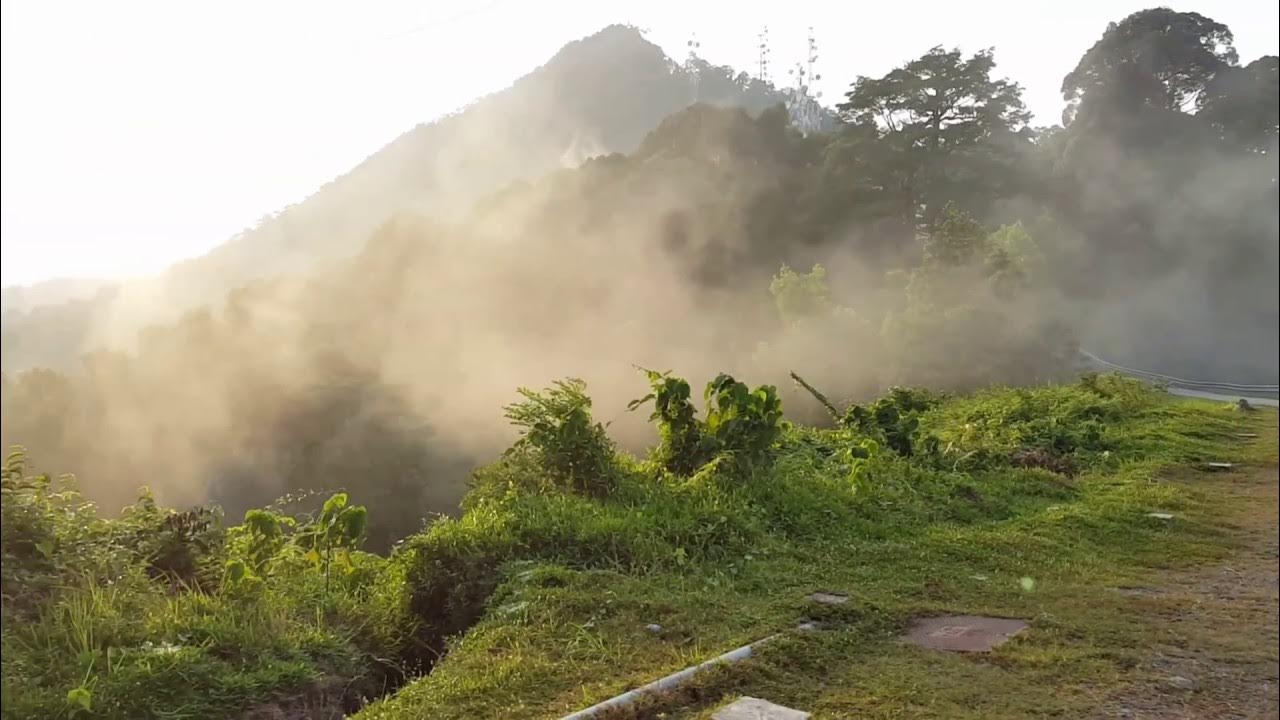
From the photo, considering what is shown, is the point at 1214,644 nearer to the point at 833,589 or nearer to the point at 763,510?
the point at 833,589

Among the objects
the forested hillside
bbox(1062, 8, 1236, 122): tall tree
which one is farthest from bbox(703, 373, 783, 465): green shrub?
bbox(1062, 8, 1236, 122): tall tree

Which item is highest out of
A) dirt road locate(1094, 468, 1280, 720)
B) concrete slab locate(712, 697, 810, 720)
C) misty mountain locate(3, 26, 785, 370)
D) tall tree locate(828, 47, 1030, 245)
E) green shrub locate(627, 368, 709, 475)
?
misty mountain locate(3, 26, 785, 370)

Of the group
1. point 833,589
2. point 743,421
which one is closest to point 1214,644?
point 833,589

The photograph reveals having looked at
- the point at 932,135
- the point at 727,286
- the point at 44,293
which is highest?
the point at 932,135

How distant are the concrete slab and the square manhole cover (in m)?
1.00

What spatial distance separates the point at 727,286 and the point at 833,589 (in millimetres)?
21401

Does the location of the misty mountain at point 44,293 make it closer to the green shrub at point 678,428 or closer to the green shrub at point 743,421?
the green shrub at point 678,428

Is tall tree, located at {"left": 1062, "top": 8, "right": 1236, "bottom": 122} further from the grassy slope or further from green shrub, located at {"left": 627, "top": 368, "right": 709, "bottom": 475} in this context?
green shrub, located at {"left": 627, "top": 368, "right": 709, "bottom": 475}

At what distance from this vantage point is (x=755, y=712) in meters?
2.56

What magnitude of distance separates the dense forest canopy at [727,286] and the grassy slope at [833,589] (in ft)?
Answer: 4.25

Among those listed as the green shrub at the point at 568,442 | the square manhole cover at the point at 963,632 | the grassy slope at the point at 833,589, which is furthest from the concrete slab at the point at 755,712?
the green shrub at the point at 568,442

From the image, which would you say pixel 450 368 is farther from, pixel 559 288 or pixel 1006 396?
pixel 1006 396

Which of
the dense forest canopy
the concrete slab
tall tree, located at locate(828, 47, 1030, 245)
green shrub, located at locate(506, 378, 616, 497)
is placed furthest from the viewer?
tall tree, located at locate(828, 47, 1030, 245)

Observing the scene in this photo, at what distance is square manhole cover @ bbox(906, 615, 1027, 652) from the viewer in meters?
3.31
